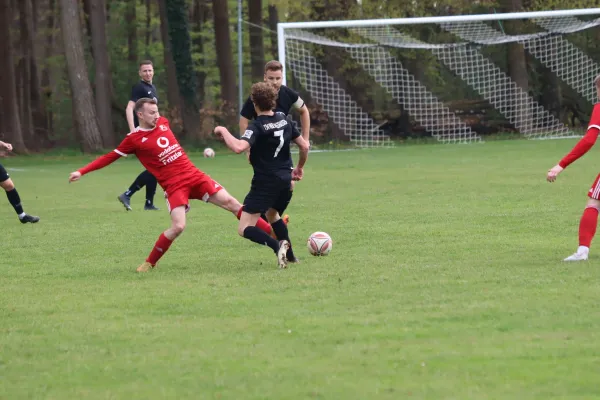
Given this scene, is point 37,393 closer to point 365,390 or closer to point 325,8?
point 365,390

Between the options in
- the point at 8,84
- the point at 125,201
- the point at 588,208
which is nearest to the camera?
the point at 588,208

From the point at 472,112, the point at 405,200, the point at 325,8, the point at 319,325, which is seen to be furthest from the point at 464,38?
the point at 319,325

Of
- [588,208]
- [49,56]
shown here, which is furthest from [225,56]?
[588,208]

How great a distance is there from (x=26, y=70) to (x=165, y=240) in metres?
34.1

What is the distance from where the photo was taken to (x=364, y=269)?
27.9 ft

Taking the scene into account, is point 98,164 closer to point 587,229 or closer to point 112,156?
point 112,156

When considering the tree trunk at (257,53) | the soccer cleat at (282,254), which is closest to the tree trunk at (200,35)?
the tree trunk at (257,53)

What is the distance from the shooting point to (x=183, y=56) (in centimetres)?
3616

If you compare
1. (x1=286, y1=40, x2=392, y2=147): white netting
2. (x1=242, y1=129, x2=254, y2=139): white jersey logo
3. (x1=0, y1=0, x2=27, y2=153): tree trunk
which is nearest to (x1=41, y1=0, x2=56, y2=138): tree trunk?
(x1=0, y1=0, x2=27, y2=153): tree trunk

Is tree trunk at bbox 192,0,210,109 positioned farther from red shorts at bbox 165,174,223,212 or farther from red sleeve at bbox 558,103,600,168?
red sleeve at bbox 558,103,600,168

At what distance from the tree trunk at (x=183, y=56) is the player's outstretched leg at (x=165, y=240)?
89.1ft

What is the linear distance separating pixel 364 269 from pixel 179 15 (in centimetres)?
2887

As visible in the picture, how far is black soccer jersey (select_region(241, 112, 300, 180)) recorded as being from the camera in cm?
865

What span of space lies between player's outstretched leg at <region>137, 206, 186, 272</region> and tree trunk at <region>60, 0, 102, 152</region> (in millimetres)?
23504
